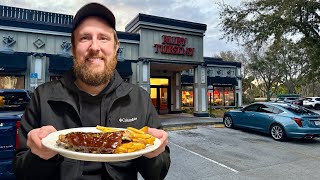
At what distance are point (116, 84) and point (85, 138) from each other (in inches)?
28.1

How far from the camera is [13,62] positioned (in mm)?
12453

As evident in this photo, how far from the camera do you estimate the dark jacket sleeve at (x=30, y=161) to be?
141 centimetres

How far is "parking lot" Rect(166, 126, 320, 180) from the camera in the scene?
594 cm

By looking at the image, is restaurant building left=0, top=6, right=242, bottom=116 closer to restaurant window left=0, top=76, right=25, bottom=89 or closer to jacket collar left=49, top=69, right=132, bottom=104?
restaurant window left=0, top=76, right=25, bottom=89

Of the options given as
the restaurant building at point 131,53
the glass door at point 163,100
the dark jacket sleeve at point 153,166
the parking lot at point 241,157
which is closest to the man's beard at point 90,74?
the dark jacket sleeve at point 153,166

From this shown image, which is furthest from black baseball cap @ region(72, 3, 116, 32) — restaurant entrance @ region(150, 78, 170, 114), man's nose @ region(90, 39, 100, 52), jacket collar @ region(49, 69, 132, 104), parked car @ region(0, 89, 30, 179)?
restaurant entrance @ region(150, 78, 170, 114)

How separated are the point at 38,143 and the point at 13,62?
1343 cm

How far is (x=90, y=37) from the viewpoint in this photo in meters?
1.81

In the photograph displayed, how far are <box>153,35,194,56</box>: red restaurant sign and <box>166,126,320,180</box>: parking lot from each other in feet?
24.0

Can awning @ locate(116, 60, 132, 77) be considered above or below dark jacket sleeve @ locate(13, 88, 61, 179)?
above

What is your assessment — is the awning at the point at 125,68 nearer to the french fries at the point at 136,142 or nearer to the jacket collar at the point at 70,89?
the jacket collar at the point at 70,89

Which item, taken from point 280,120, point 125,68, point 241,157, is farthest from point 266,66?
point 241,157

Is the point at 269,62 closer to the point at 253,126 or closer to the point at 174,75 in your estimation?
the point at 174,75

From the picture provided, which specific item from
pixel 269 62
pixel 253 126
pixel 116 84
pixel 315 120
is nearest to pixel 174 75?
pixel 253 126
